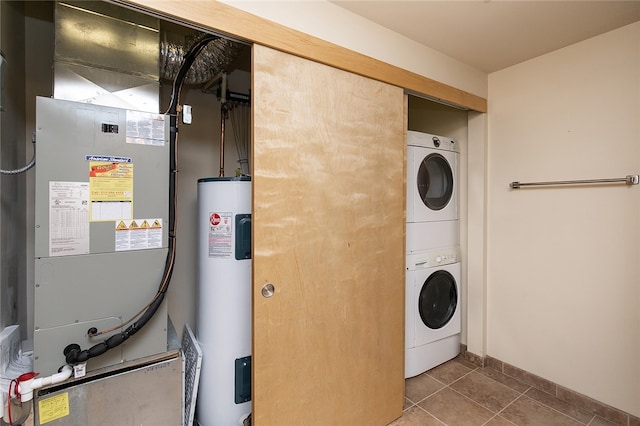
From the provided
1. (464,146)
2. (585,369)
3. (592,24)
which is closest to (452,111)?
(464,146)

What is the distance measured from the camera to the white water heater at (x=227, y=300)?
5.29 feet

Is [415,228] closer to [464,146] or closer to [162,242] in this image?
[464,146]

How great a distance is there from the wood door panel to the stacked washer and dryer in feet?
1.35

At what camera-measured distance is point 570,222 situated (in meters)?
2.04

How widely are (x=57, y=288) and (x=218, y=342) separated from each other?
77 centimetres

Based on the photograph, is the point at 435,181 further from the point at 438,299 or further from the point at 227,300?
the point at 227,300

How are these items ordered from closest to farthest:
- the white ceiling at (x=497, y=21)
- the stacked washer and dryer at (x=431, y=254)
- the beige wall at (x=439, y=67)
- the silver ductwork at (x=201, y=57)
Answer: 1. the beige wall at (x=439, y=67)
2. the white ceiling at (x=497, y=21)
3. the silver ductwork at (x=201, y=57)
4. the stacked washer and dryer at (x=431, y=254)

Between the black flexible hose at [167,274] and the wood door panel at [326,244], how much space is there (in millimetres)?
447

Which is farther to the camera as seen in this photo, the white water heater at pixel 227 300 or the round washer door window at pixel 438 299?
the round washer door window at pixel 438 299

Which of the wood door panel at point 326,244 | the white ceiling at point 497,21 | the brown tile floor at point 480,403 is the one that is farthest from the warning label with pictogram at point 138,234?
the brown tile floor at point 480,403

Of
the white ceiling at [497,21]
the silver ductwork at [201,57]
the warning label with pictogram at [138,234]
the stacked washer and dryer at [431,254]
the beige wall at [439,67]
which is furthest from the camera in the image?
the stacked washer and dryer at [431,254]

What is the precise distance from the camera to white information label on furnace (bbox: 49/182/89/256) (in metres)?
1.19

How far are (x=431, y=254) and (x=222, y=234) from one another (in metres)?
1.64

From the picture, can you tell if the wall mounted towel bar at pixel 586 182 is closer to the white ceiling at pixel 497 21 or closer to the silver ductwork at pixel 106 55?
the white ceiling at pixel 497 21
